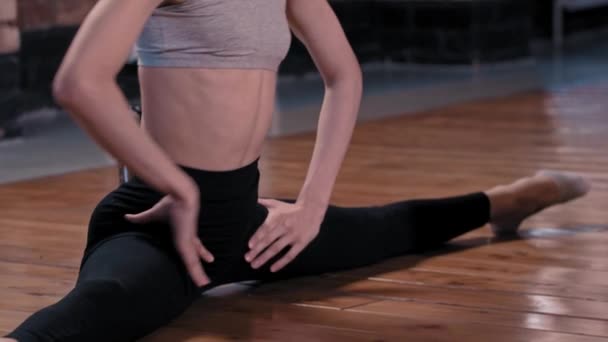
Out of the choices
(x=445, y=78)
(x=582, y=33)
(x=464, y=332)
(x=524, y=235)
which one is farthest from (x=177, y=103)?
(x=582, y=33)

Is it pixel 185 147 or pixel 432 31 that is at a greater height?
pixel 185 147

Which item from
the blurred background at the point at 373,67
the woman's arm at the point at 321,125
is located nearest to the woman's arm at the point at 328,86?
the woman's arm at the point at 321,125

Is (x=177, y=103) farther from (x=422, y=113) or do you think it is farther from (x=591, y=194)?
(x=422, y=113)

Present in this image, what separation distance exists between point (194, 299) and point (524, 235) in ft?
2.83

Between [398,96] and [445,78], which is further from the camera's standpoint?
[445,78]

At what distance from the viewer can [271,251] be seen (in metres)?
1.74

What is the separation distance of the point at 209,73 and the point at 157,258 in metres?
0.25

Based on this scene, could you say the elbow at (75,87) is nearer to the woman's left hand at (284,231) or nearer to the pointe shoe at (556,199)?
the woman's left hand at (284,231)

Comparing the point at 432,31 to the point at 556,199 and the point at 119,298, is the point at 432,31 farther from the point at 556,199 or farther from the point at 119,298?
the point at 119,298

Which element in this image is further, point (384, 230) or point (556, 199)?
point (556, 199)

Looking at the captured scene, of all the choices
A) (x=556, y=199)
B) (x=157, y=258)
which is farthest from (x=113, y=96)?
(x=556, y=199)

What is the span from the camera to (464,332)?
1.72 metres

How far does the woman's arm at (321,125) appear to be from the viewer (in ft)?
5.70

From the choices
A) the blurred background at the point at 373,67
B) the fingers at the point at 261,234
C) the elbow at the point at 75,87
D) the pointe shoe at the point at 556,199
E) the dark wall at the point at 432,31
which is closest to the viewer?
the elbow at the point at 75,87
